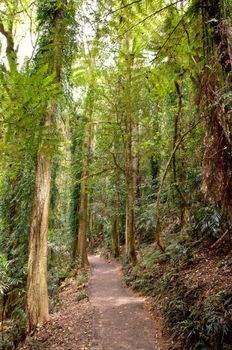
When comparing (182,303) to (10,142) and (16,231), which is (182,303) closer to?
(10,142)

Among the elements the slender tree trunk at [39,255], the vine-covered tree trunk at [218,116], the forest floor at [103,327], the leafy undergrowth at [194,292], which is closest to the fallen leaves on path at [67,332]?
the forest floor at [103,327]

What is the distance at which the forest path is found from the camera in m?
6.11

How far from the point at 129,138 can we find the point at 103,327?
25.1ft

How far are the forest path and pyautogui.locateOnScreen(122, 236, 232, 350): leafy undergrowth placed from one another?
51cm

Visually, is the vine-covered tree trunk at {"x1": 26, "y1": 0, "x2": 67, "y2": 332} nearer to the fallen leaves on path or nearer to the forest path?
the fallen leaves on path

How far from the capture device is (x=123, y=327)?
22.8 feet

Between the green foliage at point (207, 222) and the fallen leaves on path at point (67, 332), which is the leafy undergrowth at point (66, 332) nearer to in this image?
the fallen leaves on path at point (67, 332)

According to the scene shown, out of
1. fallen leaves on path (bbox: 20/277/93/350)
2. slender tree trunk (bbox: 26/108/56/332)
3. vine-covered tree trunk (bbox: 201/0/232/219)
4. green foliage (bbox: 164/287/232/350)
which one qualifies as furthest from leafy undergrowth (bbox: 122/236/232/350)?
slender tree trunk (bbox: 26/108/56/332)

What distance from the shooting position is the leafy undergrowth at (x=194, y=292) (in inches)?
196

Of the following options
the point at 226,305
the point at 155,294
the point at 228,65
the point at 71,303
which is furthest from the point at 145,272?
the point at 228,65

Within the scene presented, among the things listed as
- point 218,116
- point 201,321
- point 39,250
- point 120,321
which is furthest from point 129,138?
point 218,116

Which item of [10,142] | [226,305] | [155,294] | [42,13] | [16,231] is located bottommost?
[155,294]

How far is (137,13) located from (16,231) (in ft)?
25.4

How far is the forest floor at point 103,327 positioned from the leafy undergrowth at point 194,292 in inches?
17.5
